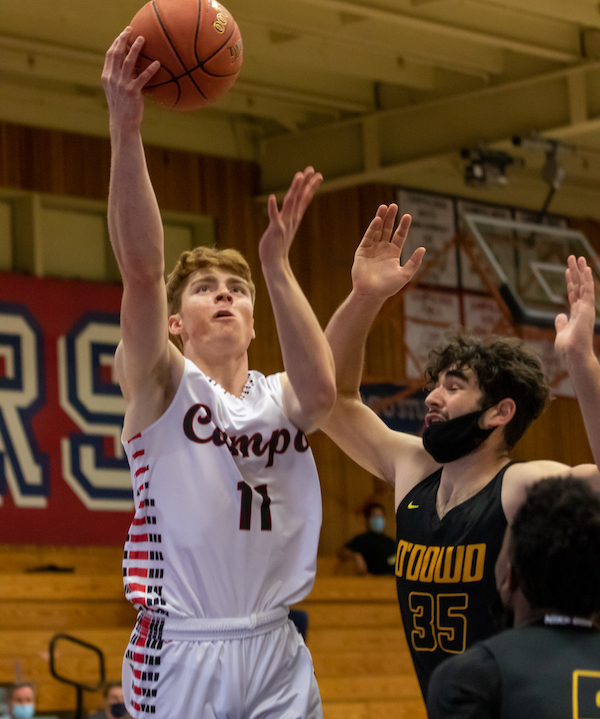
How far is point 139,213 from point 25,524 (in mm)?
8140

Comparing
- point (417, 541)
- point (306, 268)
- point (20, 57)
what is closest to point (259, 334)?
point (306, 268)

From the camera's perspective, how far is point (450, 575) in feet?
12.1

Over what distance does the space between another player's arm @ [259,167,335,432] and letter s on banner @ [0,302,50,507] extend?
771cm

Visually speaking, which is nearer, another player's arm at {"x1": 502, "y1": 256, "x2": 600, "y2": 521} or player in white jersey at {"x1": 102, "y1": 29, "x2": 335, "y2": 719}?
player in white jersey at {"x1": 102, "y1": 29, "x2": 335, "y2": 719}

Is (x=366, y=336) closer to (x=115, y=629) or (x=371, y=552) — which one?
(x=115, y=629)

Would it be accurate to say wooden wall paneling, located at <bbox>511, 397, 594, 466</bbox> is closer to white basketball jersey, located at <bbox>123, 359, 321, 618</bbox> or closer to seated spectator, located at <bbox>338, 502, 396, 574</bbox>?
seated spectator, located at <bbox>338, 502, 396, 574</bbox>

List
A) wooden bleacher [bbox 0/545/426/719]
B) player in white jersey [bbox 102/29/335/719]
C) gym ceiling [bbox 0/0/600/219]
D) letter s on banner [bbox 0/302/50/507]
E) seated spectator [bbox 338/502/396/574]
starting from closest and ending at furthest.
Answer: player in white jersey [bbox 102/29/335/719] < wooden bleacher [bbox 0/545/426/719] < gym ceiling [bbox 0/0/600/219] < letter s on banner [bbox 0/302/50/507] < seated spectator [bbox 338/502/396/574]

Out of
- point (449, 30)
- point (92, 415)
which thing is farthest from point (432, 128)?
point (92, 415)

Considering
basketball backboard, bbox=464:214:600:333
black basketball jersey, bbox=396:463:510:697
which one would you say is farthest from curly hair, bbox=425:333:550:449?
basketball backboard, bbox=464:214:600:333

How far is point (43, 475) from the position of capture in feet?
35.5

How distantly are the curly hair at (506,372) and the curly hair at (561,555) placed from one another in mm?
1426

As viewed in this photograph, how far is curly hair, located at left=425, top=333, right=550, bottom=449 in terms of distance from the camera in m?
3.95

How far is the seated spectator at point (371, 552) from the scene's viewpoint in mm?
11547

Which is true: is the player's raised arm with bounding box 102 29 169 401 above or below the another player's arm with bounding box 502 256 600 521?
above
